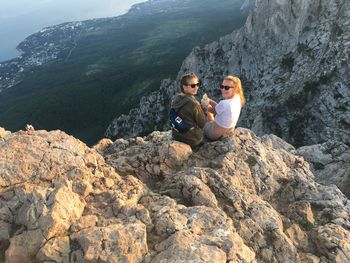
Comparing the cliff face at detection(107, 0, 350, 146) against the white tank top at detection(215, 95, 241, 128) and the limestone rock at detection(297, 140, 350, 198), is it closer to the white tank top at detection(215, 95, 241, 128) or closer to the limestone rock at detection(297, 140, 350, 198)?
the limestone rock at detection(297, 140, 350, 198)

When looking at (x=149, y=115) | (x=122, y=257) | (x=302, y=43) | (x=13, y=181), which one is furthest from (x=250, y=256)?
(x=149, y=115)

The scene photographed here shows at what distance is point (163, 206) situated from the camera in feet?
47.0

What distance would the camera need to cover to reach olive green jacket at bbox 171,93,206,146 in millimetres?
18453

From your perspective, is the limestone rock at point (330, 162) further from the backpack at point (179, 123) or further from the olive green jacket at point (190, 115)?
the backpack at point (179, 123)

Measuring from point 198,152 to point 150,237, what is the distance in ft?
23.8

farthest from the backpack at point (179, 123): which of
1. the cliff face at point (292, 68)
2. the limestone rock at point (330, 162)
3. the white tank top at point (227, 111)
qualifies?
the cliff face at point (292, 68)

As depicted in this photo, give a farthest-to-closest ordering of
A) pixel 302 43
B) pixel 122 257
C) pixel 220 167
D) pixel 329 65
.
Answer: pixel 302 43
pixel 329 65
pixel 220 167
pixel 122 257

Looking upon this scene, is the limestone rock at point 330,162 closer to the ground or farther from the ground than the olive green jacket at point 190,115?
closer to the ground

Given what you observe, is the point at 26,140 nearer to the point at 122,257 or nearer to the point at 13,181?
the point at 13,181

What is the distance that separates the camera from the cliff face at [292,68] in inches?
2904

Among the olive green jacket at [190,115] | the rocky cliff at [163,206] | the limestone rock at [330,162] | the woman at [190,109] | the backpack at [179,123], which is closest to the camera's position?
the rocky cliff at [163,206]

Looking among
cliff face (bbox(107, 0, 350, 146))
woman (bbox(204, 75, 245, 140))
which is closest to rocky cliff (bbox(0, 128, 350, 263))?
woman (bbox(204, 75, 245, 140))

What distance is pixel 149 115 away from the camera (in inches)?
5394

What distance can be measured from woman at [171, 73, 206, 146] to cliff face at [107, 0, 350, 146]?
56.4 metres
